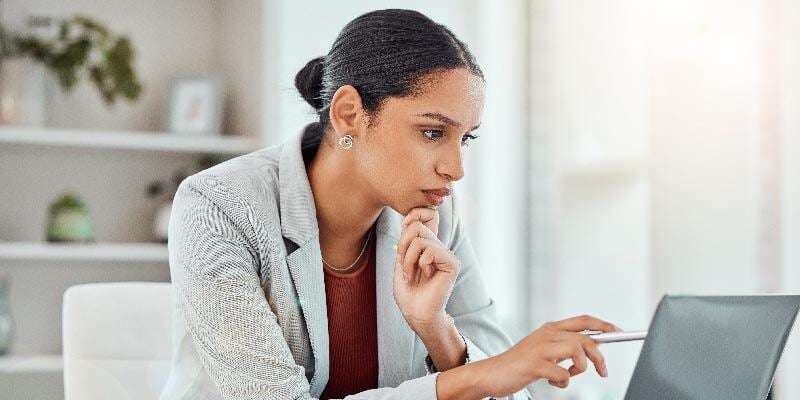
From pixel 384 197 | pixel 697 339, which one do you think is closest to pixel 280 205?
pixel 384 197

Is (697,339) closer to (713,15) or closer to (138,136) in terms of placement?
(713,15)

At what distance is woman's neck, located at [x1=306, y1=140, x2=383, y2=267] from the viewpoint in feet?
5.05

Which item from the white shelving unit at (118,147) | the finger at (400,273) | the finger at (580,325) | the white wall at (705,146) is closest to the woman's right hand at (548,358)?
the finger at (580,325)

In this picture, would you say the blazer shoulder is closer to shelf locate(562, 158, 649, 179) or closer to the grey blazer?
the grey blazer

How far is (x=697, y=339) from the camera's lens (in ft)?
3.29

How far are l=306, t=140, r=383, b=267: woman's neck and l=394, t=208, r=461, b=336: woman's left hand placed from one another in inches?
6.4

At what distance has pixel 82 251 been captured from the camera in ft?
11.3

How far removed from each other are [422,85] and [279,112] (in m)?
2.15

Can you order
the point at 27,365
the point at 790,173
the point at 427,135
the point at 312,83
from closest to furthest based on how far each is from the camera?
the point at 427,135
the point at 312,83
the point at 790,173
the point at 27,365

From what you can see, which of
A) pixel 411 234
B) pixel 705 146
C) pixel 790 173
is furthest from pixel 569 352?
pixel 705 146

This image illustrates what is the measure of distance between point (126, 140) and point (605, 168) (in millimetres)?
1703

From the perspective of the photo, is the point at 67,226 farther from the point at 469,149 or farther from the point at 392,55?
the point at 392,55

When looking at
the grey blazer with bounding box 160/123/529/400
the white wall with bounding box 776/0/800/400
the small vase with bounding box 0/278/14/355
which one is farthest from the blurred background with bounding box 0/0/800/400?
the grey blazer with bounding box 160/123/529/400

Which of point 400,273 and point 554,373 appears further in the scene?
point 400,273
